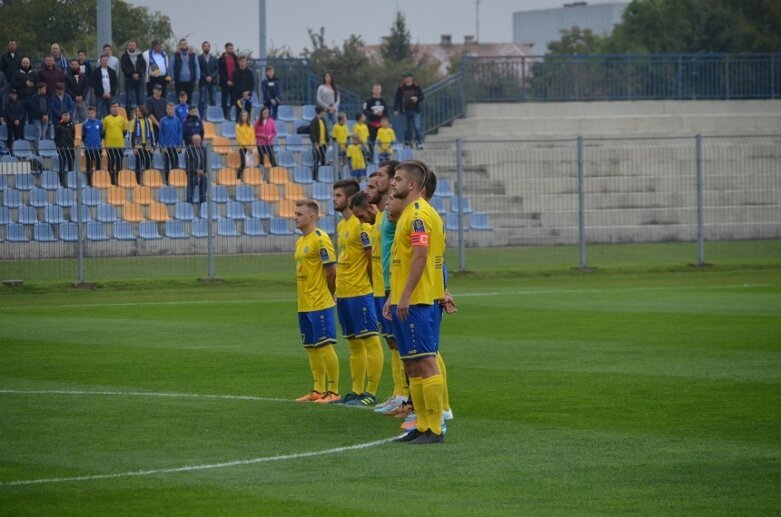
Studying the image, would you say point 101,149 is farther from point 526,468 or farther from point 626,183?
point 526,468

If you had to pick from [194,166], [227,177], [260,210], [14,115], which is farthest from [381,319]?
[14,115]

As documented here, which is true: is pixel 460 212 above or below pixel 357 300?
above

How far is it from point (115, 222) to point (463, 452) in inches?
733

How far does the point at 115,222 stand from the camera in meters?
27.5

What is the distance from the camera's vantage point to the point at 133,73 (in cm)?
3309

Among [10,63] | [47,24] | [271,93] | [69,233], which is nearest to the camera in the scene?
[69,233]

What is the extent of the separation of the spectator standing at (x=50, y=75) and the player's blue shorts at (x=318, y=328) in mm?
20576

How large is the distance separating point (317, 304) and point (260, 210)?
17428mm

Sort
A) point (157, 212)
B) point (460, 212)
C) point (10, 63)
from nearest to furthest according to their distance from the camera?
point (460, 212) < point (157, 212) < point (10, 63)

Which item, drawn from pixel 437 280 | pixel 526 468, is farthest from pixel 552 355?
pixel 526 468

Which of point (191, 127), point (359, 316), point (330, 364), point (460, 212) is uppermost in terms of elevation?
point (191, 127)

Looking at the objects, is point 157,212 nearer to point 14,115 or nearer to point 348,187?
point 14,115

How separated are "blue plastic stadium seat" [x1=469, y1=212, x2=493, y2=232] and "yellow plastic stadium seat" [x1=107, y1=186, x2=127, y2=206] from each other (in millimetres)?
8225

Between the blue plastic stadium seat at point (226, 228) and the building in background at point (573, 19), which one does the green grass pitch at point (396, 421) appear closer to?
the blue plastic stadium seat at point (226, 228)
